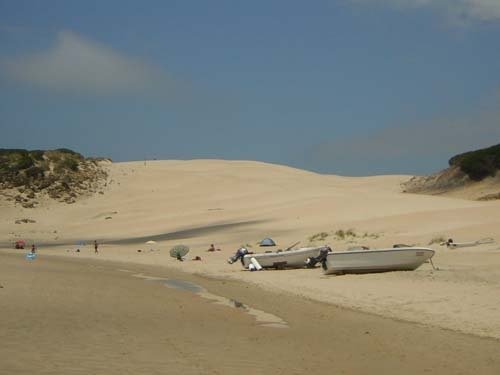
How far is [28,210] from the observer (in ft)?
189

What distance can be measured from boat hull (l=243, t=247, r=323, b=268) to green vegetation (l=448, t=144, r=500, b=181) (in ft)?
118

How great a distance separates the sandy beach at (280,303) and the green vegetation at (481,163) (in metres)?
13.6

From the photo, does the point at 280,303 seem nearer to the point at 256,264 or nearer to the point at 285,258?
Result: the point at 285,258

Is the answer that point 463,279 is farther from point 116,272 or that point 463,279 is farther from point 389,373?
point 116,272

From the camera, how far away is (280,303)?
51.2 ft

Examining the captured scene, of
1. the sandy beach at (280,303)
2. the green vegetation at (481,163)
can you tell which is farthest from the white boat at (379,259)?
the green vegetation at (481,163)

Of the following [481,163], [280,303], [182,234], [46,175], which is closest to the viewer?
[280,303]

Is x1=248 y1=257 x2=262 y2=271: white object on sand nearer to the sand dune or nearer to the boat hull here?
the boat hull

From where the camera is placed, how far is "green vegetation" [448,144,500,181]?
184 ft

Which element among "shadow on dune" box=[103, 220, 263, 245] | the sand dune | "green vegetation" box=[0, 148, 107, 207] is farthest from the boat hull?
"green vegetation" box=[0, 148, 107, 207]

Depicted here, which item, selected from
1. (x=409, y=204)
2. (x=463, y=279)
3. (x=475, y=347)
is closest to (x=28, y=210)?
(x=409, y=204)

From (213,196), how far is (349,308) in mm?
49374

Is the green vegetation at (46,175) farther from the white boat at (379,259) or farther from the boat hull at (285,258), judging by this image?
the white boat at (379,259)

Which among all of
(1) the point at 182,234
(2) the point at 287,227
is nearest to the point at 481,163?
(2) the point at 287,227
